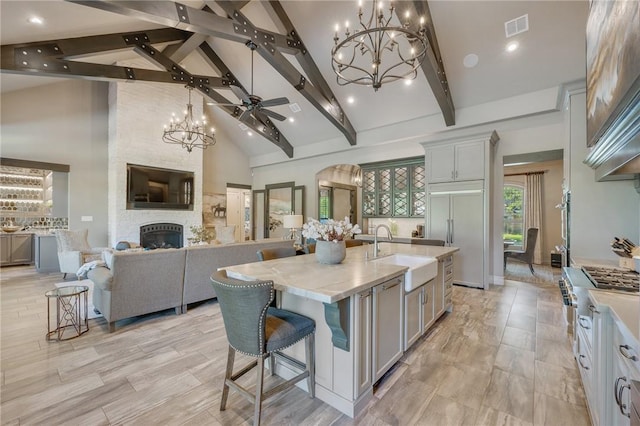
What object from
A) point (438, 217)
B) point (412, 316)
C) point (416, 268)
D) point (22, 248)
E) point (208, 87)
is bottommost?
point (412, 316)

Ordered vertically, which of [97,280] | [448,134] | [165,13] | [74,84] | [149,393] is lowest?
[149,393]

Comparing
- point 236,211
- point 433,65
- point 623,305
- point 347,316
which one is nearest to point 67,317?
point 347,316

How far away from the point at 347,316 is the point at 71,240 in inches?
258

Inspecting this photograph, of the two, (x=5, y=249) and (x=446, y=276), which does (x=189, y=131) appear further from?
(x=5, y=249)

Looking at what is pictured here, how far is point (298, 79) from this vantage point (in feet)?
16.6

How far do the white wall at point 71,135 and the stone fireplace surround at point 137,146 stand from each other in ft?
1.23

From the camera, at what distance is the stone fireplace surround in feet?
21.1

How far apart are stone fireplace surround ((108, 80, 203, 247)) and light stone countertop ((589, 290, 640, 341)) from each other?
26.3 feet

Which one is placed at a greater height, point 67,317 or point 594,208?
point 594,208

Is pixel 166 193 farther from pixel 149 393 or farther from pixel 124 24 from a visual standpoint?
pixel 149 393

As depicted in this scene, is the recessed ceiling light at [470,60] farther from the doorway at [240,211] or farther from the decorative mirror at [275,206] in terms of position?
the doorway at [240,211]

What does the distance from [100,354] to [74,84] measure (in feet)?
23.5

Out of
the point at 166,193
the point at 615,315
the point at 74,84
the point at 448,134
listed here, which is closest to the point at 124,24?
the point at 74,84

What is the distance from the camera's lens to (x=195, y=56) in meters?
6.71
